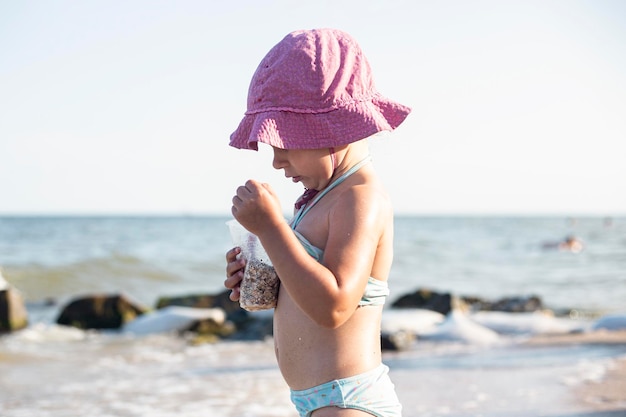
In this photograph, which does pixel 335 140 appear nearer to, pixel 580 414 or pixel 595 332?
pixel 580 414

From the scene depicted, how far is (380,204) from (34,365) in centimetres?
712

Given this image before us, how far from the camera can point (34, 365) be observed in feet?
27.1

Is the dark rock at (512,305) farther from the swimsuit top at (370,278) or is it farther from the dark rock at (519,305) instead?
the swimsuit top at (370,278)

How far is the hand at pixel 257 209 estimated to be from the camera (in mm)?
2027

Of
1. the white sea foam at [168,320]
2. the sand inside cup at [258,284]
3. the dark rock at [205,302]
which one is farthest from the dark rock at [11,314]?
the sand inside cup at [258,284]

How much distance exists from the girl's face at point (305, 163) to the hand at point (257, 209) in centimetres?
18

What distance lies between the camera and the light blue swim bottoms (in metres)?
2.14

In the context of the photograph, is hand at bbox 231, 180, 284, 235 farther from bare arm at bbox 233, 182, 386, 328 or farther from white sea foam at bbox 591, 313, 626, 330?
white sea foam at bbox 591, 313, 626, 330

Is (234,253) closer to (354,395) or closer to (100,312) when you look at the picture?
(354,395)

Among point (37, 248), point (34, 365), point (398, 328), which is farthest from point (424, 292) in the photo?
point (37, 248)

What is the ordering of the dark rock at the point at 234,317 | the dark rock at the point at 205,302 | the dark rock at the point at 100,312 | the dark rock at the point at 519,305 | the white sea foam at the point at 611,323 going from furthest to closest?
the dark rock at the point at 519,305, the dark rock at the point at 205,302, the dark rock at the point at 100,312, the dark rock at the point at 234,317, the white sea foam at the point at 611,323

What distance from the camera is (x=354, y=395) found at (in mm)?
2146

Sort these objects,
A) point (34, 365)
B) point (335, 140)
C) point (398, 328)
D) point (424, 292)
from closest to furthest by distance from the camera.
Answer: point (335, 140) → point (34, 365) → point (398, 328) → point (424, 292)

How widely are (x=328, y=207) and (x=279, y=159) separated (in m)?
0.21
